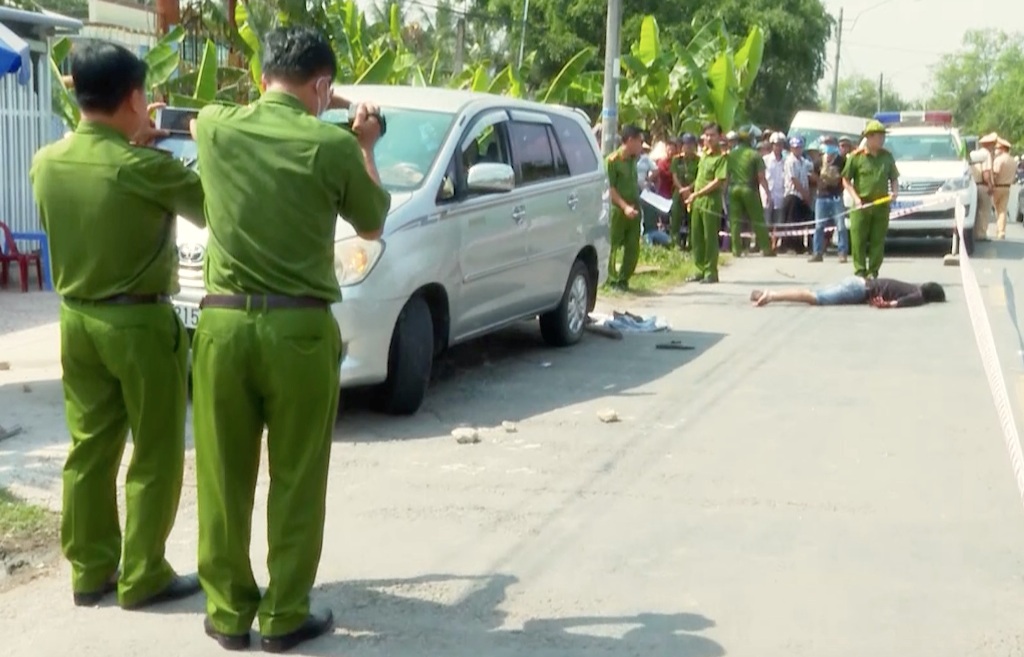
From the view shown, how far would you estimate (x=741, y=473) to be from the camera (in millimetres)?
7504

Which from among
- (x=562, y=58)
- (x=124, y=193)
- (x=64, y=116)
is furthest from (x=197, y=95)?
(x=562, y=58)

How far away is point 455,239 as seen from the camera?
9086mm

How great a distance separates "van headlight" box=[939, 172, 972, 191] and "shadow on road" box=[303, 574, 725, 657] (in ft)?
57.4

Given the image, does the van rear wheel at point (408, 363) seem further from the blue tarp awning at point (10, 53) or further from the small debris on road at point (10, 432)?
the blue tarp awning at point (10, 53)

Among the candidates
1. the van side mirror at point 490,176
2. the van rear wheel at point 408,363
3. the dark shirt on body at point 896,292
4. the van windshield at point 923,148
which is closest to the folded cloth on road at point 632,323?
the dark shirt on body at point 896,292

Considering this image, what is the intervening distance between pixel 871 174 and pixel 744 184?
3.75 m

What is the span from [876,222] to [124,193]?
40.2 ft

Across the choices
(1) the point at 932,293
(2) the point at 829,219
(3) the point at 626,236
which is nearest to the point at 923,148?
(2) the point at 829,219

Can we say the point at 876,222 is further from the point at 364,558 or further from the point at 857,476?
the point at 364,558

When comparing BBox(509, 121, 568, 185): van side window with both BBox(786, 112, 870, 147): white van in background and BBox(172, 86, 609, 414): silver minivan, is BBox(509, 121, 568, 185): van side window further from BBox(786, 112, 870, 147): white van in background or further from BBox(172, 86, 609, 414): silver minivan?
BBox(786, 112, 870, 147): white van in background

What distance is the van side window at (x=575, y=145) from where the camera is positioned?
36.6ft

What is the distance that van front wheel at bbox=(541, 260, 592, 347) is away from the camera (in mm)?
11375

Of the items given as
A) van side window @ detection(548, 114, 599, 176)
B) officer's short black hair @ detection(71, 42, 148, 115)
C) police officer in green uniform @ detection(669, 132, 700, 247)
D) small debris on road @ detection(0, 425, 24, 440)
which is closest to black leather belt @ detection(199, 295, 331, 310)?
officer's short black hair @ detection(71, 42, 148, 115)

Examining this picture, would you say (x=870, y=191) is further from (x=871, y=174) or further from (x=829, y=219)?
(x=829, y=219)
